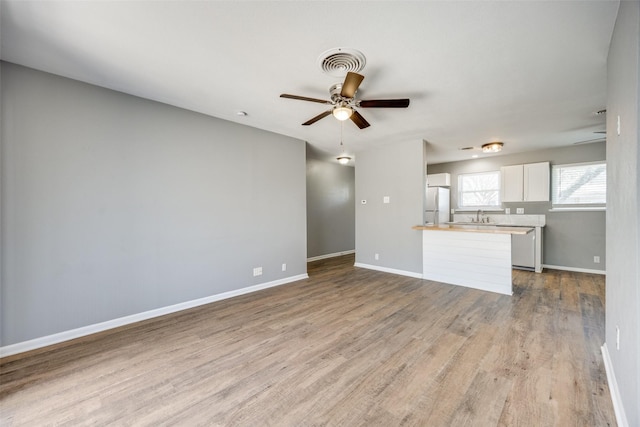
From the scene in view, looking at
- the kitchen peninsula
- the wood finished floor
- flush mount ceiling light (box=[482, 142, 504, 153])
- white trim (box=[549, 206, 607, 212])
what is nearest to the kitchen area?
the kitchen peninsula

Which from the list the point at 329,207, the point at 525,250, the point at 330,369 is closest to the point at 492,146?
the point at 525,250

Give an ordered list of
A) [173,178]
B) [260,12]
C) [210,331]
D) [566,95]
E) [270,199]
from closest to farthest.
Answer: [260,12]
[210,331]
[566,95]
[173,178]
[270,199]

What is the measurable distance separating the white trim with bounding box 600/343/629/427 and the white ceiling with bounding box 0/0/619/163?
2473mm

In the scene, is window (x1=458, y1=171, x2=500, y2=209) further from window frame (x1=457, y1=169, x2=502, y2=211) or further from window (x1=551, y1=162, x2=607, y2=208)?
window (x1=551, y1=162, x2=607, y2=208)

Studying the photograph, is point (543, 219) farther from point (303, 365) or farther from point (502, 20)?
point (303, 365)

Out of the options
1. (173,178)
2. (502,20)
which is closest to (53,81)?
(173,178)

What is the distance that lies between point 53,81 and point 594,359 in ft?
18.2

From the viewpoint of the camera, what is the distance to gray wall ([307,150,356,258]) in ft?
21.3

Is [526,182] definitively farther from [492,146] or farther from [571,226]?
[492,146]

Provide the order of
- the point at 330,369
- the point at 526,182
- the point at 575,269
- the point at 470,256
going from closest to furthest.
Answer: the point at 330,369, the point at 470,256, the point at 575,269, the point at 526,182

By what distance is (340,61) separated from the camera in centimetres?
220

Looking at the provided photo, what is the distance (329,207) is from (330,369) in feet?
16.8

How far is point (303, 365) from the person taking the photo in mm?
2100

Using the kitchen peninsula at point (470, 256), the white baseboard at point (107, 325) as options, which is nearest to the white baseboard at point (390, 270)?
the kitchen peninsula at point (470, 256)
